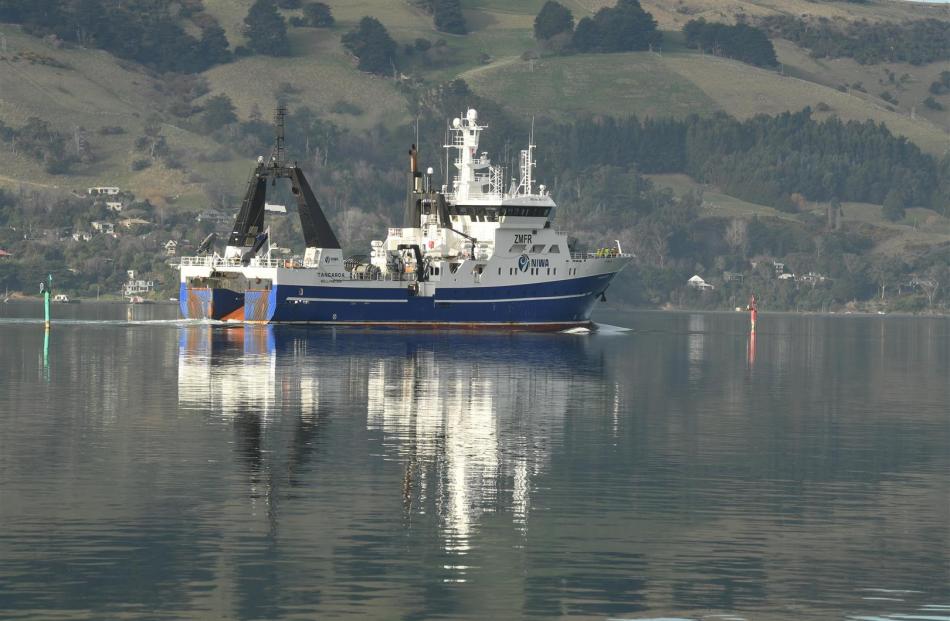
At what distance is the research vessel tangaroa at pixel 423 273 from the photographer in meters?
128

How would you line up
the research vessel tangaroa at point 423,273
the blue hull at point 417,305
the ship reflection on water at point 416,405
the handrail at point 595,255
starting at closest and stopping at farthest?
1. the ship reflection on water at point 416,405
2. the blue hull at point 417,305
3. the research vessel tangaroa at point 423,273
4. the handrail at point 595,255

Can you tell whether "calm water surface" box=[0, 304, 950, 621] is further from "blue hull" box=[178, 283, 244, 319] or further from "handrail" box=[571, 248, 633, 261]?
"handrail" box=[571, 248, 633, 261]

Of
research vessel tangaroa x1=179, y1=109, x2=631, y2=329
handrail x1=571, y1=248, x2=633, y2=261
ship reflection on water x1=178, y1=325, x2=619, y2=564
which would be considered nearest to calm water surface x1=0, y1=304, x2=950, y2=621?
ship reflection on water x1=178, y1=325, x2=619, y2=564

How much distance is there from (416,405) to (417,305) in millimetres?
Answer: 67015

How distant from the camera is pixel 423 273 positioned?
130 m

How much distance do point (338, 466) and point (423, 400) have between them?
1958 centimetres

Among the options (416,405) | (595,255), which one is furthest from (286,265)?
(416,405)

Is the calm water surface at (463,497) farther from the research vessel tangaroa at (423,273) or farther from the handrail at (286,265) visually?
the handrail at (286,265)

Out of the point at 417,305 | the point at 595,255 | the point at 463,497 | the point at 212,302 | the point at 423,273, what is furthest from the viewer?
the point at 595,255

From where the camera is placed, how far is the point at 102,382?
7294 centimetres

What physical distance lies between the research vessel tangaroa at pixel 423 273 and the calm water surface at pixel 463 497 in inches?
1886

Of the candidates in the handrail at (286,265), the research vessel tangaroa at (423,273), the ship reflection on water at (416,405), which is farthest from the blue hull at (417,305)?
the ship reflection on water at (416,405)

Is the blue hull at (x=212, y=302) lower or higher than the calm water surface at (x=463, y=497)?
higher

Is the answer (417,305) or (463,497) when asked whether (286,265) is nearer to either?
(417,305)
